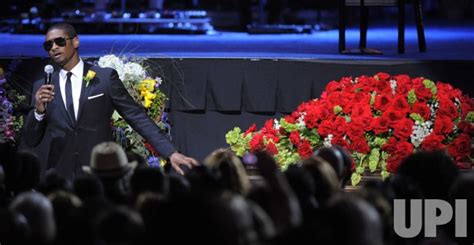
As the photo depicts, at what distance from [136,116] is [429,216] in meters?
2.89

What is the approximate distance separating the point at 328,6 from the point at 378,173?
9.07 meters

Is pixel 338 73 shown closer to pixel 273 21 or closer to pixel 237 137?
pixel 237 137

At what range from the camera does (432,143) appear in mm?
Answer: 6352

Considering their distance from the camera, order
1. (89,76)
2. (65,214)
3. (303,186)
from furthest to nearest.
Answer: (89,76) < (303,186) < (65,214)

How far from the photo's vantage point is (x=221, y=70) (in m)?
A: 7.76

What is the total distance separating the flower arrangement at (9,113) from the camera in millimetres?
7301

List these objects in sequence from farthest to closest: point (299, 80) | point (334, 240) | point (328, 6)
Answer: point (328, 6), point (299, 80), point (334, 240)

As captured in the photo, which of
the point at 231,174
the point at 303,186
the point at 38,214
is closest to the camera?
the point at 38,214

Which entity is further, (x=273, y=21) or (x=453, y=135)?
(x=273, y=21)

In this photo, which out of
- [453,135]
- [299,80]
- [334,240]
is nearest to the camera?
[334,240]

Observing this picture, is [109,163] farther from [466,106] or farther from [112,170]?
[466,106]

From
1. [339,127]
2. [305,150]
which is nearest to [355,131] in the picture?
[339,127]

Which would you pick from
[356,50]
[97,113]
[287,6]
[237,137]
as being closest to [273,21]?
[287,6]

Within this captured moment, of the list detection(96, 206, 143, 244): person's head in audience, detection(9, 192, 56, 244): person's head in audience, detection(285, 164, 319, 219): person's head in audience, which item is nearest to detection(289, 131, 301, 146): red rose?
detection(285, 164, 319, 219): person's head in audience
